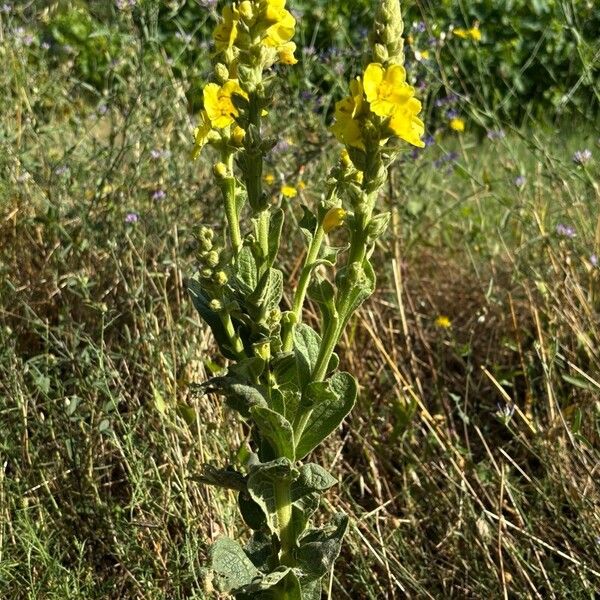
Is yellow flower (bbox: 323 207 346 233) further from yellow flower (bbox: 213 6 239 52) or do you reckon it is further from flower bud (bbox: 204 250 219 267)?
yellow flower (bbox: 213 6 239 52)

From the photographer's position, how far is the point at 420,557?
1944 millimetres

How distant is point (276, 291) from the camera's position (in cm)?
133

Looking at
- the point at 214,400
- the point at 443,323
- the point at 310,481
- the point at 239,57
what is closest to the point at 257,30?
the point at 239,57

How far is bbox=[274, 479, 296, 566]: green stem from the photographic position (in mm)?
1382

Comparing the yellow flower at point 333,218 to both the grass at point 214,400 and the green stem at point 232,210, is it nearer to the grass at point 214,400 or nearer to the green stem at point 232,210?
the green stem at point 232,210

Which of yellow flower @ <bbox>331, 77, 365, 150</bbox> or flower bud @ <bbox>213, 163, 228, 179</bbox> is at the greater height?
yellow flower @ <bbox>331, 77, 365, 150</bbox>

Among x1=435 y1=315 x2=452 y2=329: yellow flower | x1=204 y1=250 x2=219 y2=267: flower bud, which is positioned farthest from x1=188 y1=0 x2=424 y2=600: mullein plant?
x1=435 y1=315 x2=452 y2=329: yellow flower

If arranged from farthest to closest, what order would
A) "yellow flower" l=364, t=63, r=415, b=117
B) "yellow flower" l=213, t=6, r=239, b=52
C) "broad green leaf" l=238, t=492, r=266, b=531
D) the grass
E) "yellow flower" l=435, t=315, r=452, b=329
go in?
"yellow flower" l=435, t=315, r=452, b=329
the grass
"broad green leaf" l=238, t=492, r=266, b=531
"yellow flower" l=213, t=6, r=239, b=52
"yellow flower" l=364, t=63, r=415, b=117

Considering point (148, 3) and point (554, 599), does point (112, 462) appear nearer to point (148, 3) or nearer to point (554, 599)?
point (554, 599)

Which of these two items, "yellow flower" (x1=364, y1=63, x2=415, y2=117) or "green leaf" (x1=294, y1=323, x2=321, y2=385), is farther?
"green leaf" (x1=294, y1=323, x2=321, y2=385)

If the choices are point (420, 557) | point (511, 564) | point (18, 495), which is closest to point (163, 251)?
point (18, 495)

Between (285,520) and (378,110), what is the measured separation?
0.64 metres

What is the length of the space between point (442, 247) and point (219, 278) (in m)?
1.95

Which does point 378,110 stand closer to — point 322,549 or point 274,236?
point 274,236
